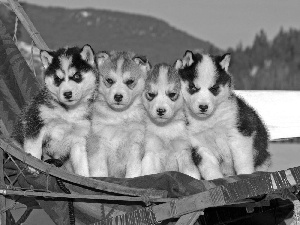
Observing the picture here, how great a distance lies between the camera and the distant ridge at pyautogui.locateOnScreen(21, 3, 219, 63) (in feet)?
46.0

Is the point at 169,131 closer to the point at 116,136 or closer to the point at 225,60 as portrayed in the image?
the point at 116,136

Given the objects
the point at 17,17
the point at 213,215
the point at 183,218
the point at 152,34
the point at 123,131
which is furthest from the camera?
the point at 152,34

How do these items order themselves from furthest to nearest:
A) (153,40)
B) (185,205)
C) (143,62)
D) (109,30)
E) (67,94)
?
(109,30), (153,40), (143,62), (67,94), (185,205)

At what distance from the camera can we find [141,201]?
3.29 m

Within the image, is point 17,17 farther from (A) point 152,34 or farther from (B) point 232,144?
(A) point 152,34

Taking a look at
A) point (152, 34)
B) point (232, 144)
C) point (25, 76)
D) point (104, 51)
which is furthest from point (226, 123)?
point (152, 34)

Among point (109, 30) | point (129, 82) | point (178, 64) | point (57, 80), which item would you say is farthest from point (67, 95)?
point (109, 30)

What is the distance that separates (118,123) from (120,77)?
29cm

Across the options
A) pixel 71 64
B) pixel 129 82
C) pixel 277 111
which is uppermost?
pixel 277 111

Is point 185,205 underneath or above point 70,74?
underneath

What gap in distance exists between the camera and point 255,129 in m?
4.21

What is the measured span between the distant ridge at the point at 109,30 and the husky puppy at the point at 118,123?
888cm

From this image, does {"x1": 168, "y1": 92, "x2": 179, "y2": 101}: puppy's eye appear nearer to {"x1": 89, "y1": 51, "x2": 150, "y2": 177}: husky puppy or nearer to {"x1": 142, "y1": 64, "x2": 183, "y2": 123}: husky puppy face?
{"x1": 142, "y1": 64, "x2": 183, "y2": 123}: husky puppy face

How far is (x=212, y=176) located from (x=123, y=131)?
0.63m
